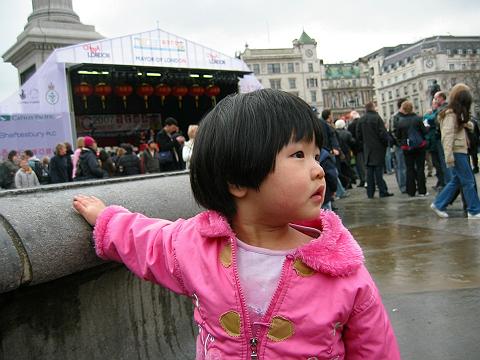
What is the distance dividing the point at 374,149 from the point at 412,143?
2.69 feet

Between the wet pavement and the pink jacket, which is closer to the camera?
the pink jacket

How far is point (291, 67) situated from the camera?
82.9 metres

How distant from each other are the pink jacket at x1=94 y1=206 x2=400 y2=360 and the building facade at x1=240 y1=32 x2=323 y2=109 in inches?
3013

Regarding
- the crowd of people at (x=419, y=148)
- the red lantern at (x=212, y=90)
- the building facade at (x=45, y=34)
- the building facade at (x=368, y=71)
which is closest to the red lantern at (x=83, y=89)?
the building facade at (x=45, y=34)

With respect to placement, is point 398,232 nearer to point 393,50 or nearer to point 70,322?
point 70,322

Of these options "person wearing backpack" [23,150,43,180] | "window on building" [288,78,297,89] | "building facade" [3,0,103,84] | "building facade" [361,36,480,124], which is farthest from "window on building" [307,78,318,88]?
"person wearing backpack" [23,150,43,180]

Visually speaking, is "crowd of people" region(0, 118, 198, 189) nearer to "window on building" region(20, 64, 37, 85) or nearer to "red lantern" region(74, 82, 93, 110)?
"red lantern" region(74, 82, 93, 110)

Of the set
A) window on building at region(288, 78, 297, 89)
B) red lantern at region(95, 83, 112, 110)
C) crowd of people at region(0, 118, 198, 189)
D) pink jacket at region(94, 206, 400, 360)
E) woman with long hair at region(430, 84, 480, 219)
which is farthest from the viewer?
window on building at region(288, 78, 297, 89)

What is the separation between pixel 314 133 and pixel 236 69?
16.3 m

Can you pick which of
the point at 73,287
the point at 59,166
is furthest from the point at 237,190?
the point at 59,166

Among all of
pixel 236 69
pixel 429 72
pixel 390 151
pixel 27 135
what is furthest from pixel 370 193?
pixel 429 72

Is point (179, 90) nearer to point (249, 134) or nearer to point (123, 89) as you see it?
point (123, 89)

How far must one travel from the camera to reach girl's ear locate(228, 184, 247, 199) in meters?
1.34

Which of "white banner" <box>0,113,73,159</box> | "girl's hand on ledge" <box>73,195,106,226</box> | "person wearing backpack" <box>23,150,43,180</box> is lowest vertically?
"girl's hand on ledge" <box>73,195,106,226</box>
